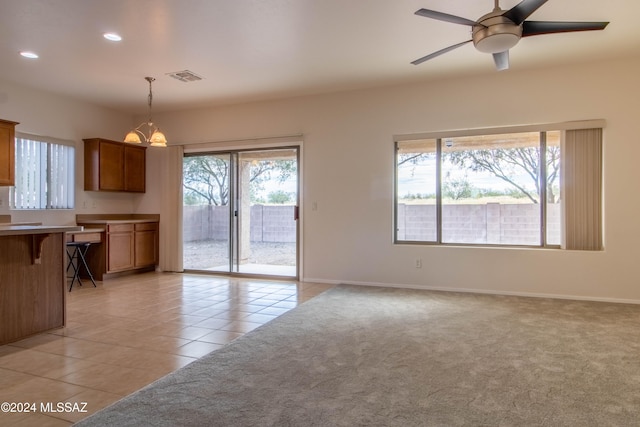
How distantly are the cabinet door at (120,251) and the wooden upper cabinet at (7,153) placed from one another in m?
1.48

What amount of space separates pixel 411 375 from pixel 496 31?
242 cm

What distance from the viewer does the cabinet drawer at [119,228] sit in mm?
5891

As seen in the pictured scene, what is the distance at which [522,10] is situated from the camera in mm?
2525

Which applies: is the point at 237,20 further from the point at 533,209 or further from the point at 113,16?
the point at 533,209

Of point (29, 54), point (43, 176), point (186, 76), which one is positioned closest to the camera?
point (29, 54)

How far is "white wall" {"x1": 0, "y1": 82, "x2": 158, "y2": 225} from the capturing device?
5160 mm

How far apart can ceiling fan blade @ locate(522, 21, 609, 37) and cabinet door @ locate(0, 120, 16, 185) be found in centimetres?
569

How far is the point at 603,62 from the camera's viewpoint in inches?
177

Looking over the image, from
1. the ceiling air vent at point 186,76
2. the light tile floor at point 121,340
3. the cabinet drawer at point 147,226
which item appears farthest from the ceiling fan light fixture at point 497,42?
the cabinet drawer at point 147,226

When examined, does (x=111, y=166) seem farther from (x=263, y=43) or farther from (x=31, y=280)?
(x=263, y=43)

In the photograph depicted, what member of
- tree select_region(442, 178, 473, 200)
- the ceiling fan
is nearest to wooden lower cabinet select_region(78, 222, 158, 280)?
tree select_region(442, 178, 473, 200)

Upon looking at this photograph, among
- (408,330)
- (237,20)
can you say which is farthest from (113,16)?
(408,330)

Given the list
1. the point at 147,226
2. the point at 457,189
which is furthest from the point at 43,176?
the point at 457,189

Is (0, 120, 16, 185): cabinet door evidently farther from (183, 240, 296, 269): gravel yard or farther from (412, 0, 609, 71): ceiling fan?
(412, 0, 609, 71): ceiling fan
